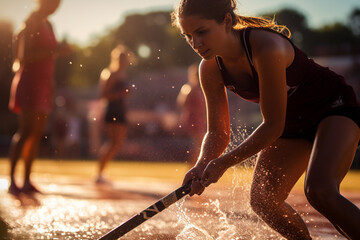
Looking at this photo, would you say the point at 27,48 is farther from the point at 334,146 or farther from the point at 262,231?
the point at 334,146

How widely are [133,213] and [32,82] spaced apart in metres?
1.76

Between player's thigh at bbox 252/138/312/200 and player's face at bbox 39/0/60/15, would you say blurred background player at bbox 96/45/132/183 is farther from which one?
player's thigh at bbox 252/138/312/200

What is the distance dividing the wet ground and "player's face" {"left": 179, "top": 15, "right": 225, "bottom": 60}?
1215 mm

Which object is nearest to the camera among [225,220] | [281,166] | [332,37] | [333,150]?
[333,150]

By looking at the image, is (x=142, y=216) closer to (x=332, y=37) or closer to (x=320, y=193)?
(x=320, y=193)

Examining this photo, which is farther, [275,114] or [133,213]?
[133,213]

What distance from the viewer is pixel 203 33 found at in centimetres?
253

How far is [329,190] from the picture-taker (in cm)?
228

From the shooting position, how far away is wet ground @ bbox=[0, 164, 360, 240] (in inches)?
133

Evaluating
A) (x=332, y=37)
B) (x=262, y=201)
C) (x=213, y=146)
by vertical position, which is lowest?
(x=332, y=37)

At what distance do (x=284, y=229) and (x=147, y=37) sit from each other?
54460mm

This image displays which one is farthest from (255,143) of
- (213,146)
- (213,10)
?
(213,10)

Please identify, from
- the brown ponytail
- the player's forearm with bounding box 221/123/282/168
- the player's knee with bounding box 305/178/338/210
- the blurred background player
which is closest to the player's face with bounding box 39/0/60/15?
the blurred background player

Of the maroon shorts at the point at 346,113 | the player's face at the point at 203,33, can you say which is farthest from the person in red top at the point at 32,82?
the maroon shorts at the point at 346,113
